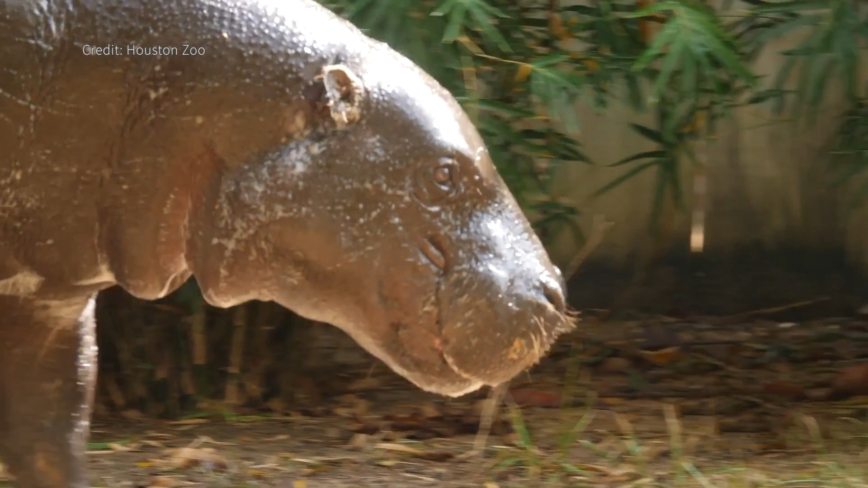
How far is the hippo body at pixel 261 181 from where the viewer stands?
1191 mm

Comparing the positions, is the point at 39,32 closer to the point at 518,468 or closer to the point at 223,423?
the point at 518,468

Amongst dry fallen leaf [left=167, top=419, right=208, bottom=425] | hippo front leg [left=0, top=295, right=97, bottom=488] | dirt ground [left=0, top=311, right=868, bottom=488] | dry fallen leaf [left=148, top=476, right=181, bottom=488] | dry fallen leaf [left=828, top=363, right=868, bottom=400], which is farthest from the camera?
dry fallen leaf [left=828, top=363, right=868, bottom=400]

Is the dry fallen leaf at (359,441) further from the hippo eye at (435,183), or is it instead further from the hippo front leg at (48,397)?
the hippo eye at (435,183)

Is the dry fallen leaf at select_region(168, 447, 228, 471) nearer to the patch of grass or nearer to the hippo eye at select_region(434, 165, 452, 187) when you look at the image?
the patch of grass

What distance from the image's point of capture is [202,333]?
2.76 meters

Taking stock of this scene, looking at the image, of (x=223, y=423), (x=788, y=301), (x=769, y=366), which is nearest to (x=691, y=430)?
(x=769, y=366)

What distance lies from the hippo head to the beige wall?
2523 millimetres

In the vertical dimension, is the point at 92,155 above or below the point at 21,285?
above

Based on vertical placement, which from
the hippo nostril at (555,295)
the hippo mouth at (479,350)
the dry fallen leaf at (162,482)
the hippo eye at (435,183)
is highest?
the hippo eye at (435,183)

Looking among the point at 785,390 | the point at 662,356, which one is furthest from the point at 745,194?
the point at 785,390

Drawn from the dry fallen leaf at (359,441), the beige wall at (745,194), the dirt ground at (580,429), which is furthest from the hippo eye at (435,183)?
the beige wall at (745,194)

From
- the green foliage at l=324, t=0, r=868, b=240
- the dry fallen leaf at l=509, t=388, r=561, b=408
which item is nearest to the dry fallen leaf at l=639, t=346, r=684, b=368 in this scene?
the dry fallen leaf at l=509, t=388, r=561, b=408

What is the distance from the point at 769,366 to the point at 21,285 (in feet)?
8.53

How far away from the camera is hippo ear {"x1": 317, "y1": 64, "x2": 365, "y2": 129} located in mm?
1188
